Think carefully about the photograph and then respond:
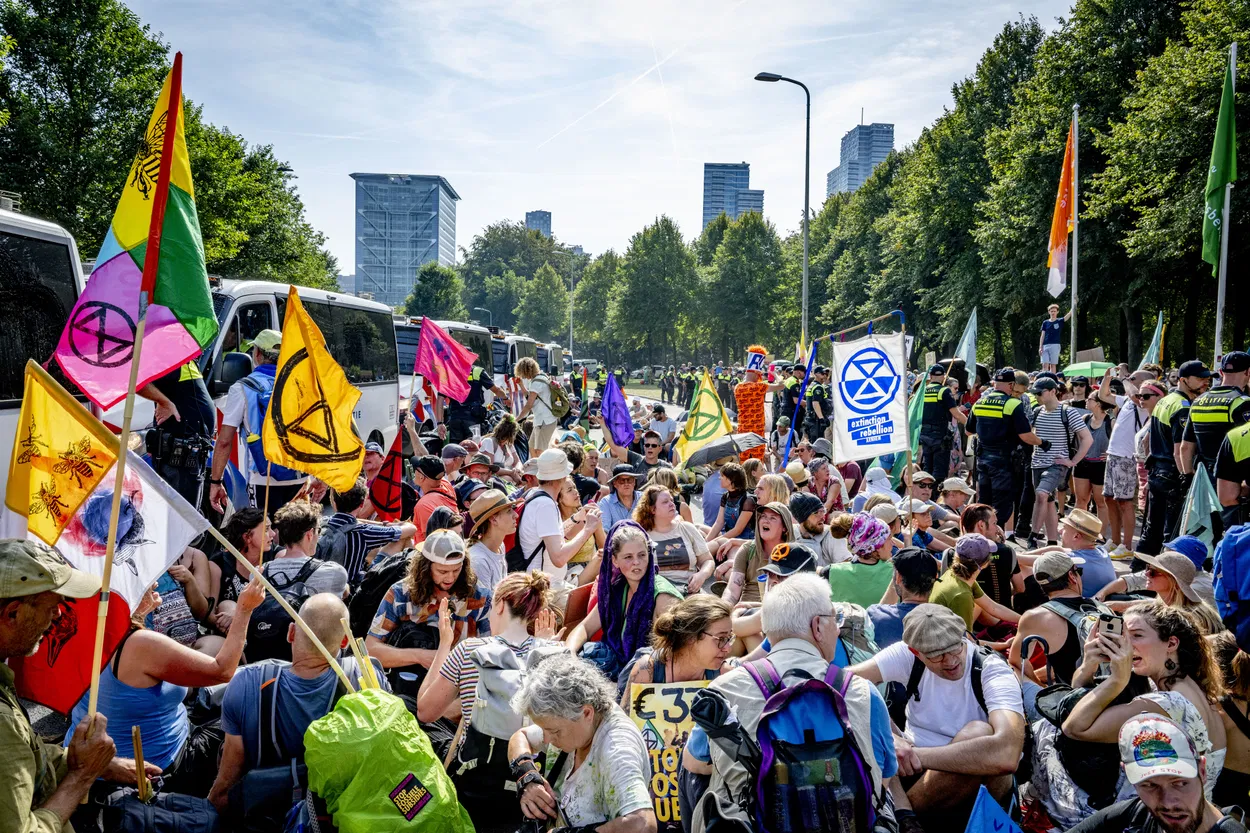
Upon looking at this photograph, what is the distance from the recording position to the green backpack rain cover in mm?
3133

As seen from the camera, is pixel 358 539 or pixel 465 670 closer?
pixel 465 670

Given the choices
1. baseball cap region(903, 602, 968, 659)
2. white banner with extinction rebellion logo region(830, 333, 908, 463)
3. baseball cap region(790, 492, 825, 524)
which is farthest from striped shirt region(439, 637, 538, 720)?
white banner with extinction rebellion logo region(830, 333, 908, 463)

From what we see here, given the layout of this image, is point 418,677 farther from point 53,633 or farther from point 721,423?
point 721,423

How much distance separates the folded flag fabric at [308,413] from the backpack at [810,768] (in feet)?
12.1

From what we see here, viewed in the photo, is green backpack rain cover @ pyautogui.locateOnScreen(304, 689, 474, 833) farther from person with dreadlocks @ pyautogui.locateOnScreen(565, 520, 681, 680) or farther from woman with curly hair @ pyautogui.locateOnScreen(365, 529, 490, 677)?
person with dreadlocks @ pyautogui.locateOnScreen(565, 520, 681, 680)

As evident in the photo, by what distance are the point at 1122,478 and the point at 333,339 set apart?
10.8 m

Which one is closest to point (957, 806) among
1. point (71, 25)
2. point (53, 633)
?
point (53, 633)

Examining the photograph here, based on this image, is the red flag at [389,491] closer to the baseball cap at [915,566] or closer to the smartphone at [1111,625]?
the baseball cap at [915,566]

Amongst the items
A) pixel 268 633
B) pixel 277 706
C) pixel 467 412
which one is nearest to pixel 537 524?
pixel 268 633

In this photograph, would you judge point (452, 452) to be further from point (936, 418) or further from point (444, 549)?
point (936, 418)

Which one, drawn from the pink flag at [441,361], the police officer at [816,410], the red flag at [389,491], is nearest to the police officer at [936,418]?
the police officer at [816,410]

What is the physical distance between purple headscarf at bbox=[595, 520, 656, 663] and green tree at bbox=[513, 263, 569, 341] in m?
92.4

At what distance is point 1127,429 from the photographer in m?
10.8

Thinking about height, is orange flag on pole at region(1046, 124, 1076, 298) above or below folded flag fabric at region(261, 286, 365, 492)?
above
